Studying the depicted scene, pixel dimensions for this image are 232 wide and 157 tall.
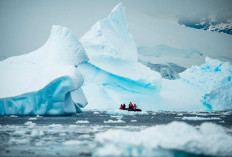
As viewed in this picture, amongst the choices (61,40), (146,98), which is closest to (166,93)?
(146,98)

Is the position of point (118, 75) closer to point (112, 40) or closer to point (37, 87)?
point (112, 40)

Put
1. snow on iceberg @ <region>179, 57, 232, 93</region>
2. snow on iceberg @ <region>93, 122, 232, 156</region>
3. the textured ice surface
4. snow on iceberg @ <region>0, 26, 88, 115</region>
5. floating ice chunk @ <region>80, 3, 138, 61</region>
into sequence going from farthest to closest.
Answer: snow on iceberg @ <region>179, 57, 232, 93</region> → floating ice chunk @ <region>80, 3, 138, 61</region> → the textured ice surface → snow on iceberg @ <region>0, 26, 88, 115</region> → snow on iceberg @ <region>93, 122, 232, 156</region>

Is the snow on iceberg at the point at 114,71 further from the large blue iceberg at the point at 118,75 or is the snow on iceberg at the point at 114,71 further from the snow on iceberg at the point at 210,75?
the snow on iceberg at the point at 210,75

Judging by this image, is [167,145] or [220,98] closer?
[167,145]

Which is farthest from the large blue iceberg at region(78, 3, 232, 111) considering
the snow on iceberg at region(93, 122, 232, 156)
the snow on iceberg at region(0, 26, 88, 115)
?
the snow on iceberg at region(93, 122, 232, 156)

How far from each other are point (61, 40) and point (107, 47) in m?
7.45

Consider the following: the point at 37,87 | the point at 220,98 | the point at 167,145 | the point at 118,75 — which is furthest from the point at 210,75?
the point at 167,145

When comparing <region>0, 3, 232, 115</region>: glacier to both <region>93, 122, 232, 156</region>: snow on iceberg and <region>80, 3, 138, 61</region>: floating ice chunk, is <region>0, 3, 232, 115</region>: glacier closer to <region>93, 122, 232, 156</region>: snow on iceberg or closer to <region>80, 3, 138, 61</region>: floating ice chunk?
<region>80, 3, 138, 61</region>: floating ice chunk

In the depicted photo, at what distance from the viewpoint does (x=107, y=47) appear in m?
26.7

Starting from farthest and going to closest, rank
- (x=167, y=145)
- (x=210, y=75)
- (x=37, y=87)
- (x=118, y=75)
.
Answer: (x=210, y=75)
(x=118, y=75)
(x=37, y=87)
(x=167, y=145)

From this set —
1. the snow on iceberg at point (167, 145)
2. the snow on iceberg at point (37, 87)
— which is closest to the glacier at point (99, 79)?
the snow on iceberg at point (37, 87)

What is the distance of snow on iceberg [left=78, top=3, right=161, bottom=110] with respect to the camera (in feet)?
88.0

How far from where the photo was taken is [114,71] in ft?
87.3

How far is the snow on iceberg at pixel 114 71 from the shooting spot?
1056 inches
